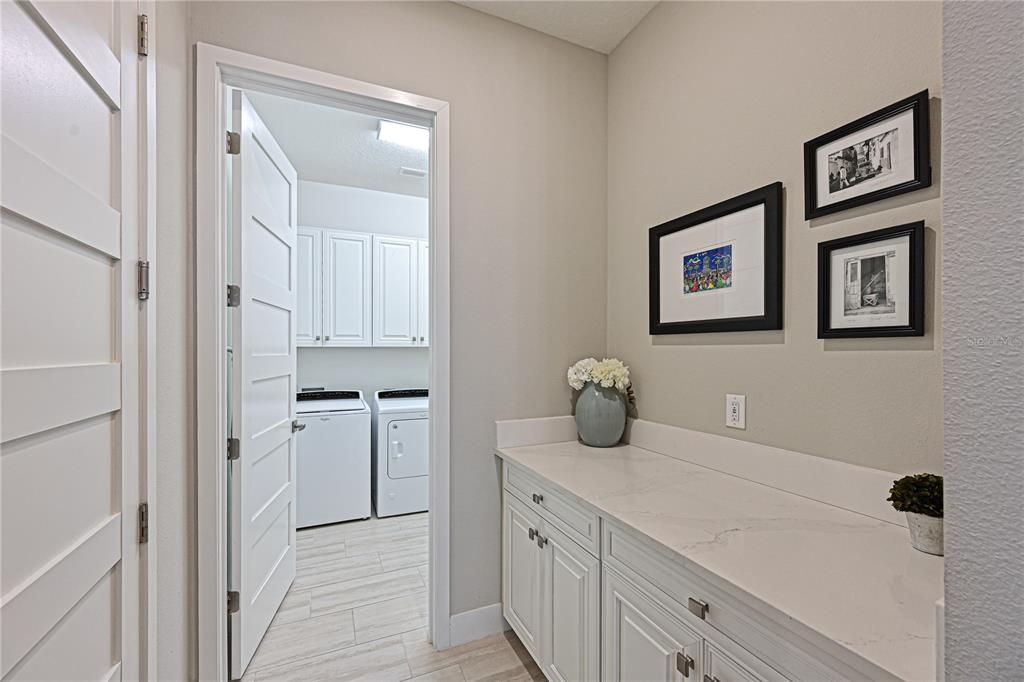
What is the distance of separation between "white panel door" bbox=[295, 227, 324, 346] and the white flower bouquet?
2426 millimetres

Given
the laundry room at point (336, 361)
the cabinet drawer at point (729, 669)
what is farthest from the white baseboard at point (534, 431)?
the cabinet drawer at point (729, 669)

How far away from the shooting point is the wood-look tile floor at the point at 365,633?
1.81 metres

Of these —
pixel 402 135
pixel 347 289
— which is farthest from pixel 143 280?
pixel 347 289

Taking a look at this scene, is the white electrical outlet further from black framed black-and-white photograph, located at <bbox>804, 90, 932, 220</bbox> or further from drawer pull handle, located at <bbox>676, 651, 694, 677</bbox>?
drawer pull handle, located at <bbox>676, 651, 694, 677</bbox>

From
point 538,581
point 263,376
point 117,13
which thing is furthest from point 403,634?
point 117,13

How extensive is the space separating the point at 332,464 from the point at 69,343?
2.59 metres

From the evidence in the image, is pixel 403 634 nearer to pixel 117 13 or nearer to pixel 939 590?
pixel 939 590

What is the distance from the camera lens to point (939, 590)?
85 cm

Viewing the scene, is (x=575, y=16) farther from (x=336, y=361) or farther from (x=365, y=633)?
(x=336, y=361)

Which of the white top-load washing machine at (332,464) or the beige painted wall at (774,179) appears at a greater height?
the beige painted wall at (774,179)

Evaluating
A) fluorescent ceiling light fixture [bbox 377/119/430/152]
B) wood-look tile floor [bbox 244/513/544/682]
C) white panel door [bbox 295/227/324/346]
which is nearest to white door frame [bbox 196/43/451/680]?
wood-look tile floor [bbox 244/513/544/682]

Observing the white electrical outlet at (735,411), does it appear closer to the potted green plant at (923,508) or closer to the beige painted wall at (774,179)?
the beige painted wall at (774,179)

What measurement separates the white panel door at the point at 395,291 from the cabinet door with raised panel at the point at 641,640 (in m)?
3.06

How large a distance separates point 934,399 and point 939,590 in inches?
17.3
